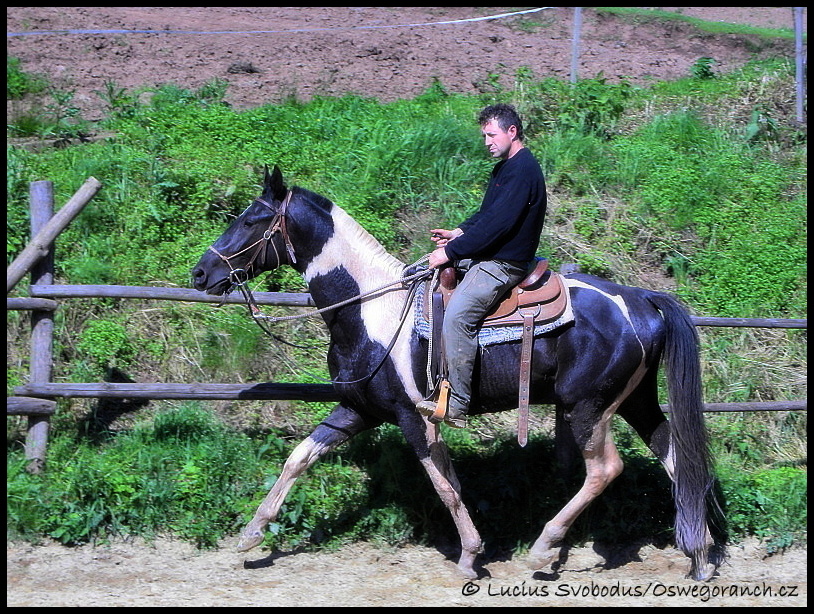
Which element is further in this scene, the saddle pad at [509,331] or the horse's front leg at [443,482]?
the horse's front leg at [443,482]

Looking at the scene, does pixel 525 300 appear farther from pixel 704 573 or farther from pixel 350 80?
pixel 350 80

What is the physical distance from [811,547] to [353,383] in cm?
351

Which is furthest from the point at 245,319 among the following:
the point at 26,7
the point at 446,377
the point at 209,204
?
the point at 26,7

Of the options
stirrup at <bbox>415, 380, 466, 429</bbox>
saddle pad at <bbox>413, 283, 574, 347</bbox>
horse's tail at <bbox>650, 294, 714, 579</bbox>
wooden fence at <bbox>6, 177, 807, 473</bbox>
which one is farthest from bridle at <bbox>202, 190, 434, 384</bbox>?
horse's tail at <bbox>650, 294, 714, 579</bbox>

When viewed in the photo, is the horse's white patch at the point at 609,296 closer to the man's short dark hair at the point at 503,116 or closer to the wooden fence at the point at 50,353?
the man's short dark hair at the point at 503,116

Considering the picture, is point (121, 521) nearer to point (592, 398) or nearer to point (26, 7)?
point (592, 398)

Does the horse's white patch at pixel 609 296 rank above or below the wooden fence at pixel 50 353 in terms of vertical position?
above

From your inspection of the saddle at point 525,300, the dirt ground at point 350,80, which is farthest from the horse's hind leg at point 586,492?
the saddle at point 525,300

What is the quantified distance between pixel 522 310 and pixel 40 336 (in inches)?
143

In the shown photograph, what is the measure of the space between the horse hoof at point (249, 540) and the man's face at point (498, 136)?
2902mm

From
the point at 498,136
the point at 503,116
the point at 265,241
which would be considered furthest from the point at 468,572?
the point at 503,116

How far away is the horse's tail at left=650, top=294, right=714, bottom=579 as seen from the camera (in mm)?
5270

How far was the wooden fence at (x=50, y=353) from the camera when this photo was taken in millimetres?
5957

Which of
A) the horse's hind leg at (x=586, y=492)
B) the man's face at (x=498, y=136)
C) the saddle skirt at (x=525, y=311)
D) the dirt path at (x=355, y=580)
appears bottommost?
the dirt path at (x=355, y=580)
